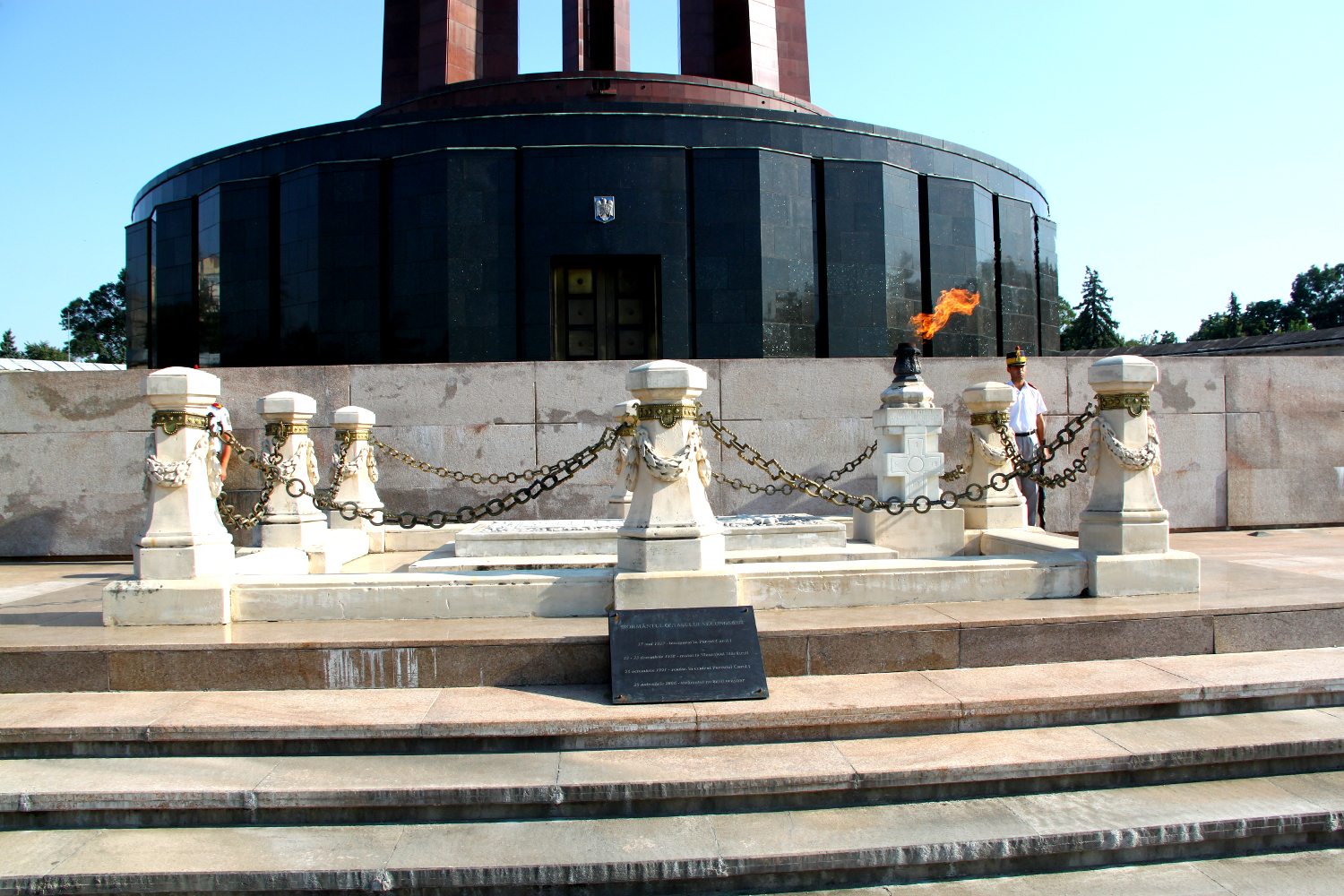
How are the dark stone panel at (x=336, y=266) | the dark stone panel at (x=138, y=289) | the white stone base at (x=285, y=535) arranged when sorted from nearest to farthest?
1. the white stone base at (x=285, y=535)
2. the dark stone panel at (x=336, y=266)
3. the dark stone panel at (x=138, y=289)

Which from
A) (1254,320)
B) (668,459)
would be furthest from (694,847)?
(1254,320)

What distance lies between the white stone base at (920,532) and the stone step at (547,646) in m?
2.76

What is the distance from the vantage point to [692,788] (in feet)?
13.7

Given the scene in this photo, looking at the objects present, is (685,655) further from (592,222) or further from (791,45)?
(791,45)

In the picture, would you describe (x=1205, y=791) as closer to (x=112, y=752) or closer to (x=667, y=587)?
(x=667, y=587)

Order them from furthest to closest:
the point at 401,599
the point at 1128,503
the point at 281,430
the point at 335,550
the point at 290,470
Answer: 1. the point at 281,430
2. the point at 290,470
3. the point at 335,550
4. the point at 1128,503
5. the point at 401,599

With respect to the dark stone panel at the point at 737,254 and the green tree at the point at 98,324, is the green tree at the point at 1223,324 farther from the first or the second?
the green tree at the point at 98,324

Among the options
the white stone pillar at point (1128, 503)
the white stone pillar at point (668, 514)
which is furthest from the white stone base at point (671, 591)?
the white stone pillar at point (1128, 503)

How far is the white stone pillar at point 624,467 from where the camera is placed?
608 cm

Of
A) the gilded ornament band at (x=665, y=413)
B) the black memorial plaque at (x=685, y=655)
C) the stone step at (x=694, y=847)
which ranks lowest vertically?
the stone step at (x=694, y=847)

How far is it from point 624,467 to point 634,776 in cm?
264

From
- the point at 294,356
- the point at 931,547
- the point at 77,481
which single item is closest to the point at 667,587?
the point at 931,547

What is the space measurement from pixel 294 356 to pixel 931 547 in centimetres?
1145

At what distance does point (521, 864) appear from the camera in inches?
146
